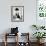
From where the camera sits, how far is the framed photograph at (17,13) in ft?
22.0

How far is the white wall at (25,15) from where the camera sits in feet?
22.0

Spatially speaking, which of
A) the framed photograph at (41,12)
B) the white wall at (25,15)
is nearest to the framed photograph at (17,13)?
the white wall at (25,15)

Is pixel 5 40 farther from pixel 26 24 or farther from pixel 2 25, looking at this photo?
pixel 26 24

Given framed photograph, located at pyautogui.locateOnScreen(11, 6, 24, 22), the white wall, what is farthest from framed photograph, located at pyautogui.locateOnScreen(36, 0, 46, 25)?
framed photograph, located at pyautogui.locateOnScreen(11, 6, 24, 22)

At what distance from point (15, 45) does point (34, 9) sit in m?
1.85

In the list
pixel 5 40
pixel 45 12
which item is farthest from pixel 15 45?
pixel 45 12

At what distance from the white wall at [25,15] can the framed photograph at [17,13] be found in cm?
14

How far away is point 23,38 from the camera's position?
6.88 meters

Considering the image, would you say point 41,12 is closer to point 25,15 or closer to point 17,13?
point 25,15

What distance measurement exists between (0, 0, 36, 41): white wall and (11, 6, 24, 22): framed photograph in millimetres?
137

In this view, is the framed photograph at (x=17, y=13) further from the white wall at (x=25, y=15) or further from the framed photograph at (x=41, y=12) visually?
the framed photograph at (x=41, y=12)

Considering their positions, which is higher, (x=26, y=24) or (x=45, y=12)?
(x=45, y=12)

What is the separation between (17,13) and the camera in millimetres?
6715

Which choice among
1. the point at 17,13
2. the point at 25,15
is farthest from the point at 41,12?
the point at 17,13
